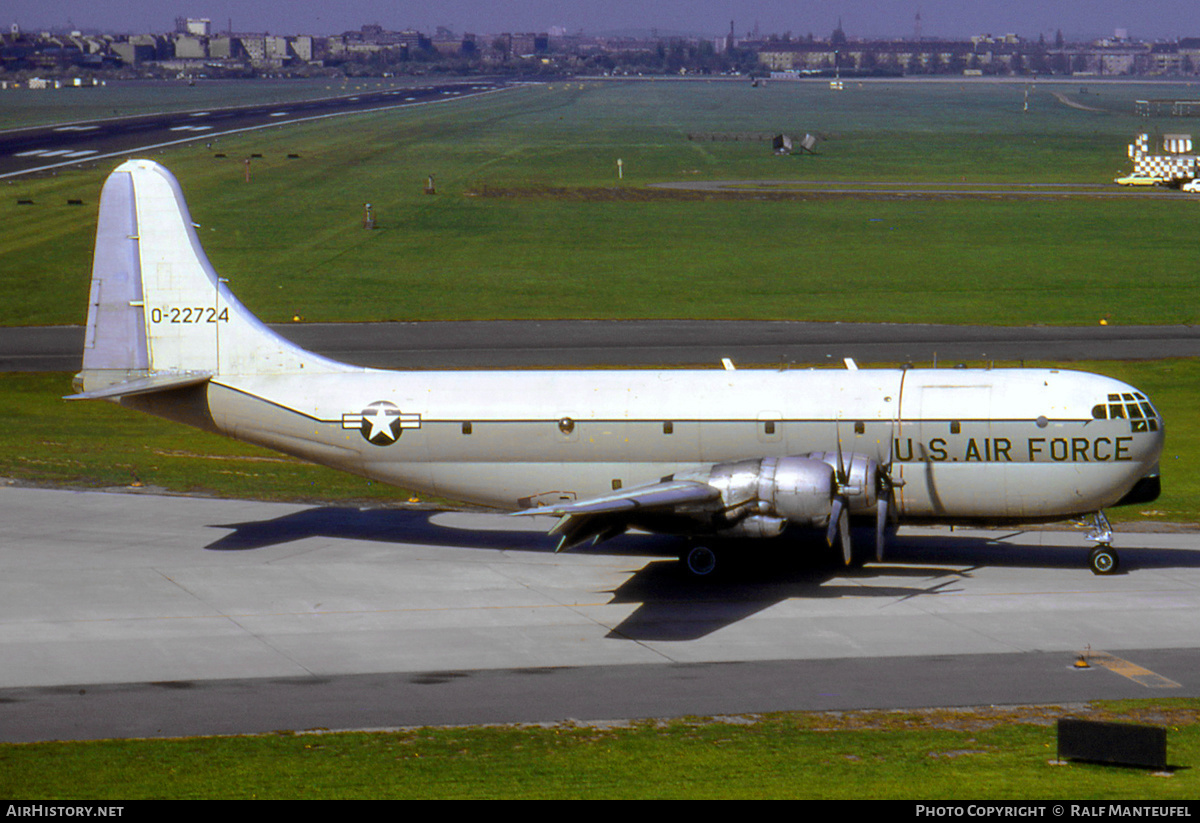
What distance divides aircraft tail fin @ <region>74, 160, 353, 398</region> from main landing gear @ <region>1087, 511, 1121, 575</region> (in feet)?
63.3

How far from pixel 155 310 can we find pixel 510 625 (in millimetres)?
13531

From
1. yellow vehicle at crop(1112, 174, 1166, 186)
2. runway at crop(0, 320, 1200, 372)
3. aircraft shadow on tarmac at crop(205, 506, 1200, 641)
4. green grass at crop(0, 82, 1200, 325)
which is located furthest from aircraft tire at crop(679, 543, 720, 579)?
yellow vehicle at crop(1112, 174, 1166, 186)

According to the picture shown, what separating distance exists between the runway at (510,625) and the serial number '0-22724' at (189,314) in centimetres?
586

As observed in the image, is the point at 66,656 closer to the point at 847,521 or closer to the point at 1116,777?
the point at 847,521

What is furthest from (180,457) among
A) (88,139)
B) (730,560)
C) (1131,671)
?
(88,139)

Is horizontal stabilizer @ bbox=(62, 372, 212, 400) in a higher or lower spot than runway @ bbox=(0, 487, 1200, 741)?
higher

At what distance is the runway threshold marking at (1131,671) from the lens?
23547 millimetres

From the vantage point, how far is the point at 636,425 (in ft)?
100

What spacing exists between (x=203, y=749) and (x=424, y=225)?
87588 millimetres

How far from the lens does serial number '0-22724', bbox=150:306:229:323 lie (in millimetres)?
33219

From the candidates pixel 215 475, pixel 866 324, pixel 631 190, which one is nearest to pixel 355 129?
pixel 631 190

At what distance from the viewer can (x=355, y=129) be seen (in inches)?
7726

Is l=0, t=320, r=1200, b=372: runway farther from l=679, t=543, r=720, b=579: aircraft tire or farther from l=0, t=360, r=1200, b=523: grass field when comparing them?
l=679, t=543, r=720, b=579: aircraft tire

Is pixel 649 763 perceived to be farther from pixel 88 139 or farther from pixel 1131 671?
pixel 88 139
